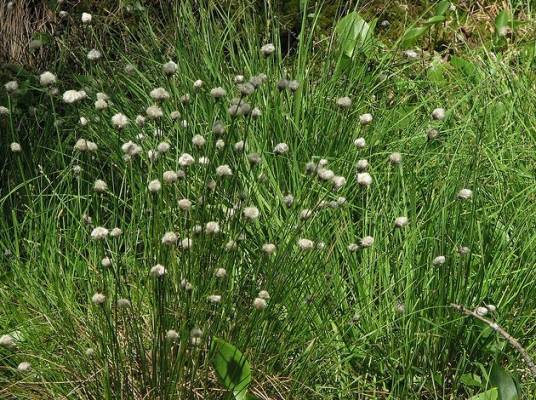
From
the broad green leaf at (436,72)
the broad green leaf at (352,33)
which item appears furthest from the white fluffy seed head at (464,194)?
the broad green leaf at (436,72)

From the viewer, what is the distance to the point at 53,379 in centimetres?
241

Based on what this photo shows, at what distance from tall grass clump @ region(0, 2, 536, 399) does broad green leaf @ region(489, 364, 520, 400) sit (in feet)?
0.49

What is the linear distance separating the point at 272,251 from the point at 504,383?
63 cm

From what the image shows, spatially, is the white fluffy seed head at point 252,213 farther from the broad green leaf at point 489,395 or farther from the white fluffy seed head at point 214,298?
the broad green leaf at point 489,395

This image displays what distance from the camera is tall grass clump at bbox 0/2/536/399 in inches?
88.7

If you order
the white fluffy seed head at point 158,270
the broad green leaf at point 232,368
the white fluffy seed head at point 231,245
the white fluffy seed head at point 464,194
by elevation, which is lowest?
the broad green leaf at point 232,368

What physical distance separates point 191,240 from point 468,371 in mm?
843

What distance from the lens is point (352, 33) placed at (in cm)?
378

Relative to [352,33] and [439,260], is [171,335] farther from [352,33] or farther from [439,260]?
[352,33]

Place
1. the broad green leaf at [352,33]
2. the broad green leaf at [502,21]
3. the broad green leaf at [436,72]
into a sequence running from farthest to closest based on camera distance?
the broad green leaf at [502,21] → the broad green leaf at [436,72] → the broad green leaf at [352,33]

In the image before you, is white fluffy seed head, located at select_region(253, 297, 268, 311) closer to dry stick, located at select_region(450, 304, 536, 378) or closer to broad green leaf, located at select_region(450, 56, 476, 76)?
dry stick, located at select_region(450, 304, 536, 378)

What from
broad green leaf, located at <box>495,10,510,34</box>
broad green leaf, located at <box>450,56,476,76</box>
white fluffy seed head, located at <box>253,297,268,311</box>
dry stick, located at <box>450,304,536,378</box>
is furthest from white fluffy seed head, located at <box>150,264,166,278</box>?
broad green leaf, located at <box>495,10,510,34</box>

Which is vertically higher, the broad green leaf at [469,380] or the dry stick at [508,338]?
the dry stick at [508,338]

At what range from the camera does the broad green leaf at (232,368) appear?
86.8 inches
